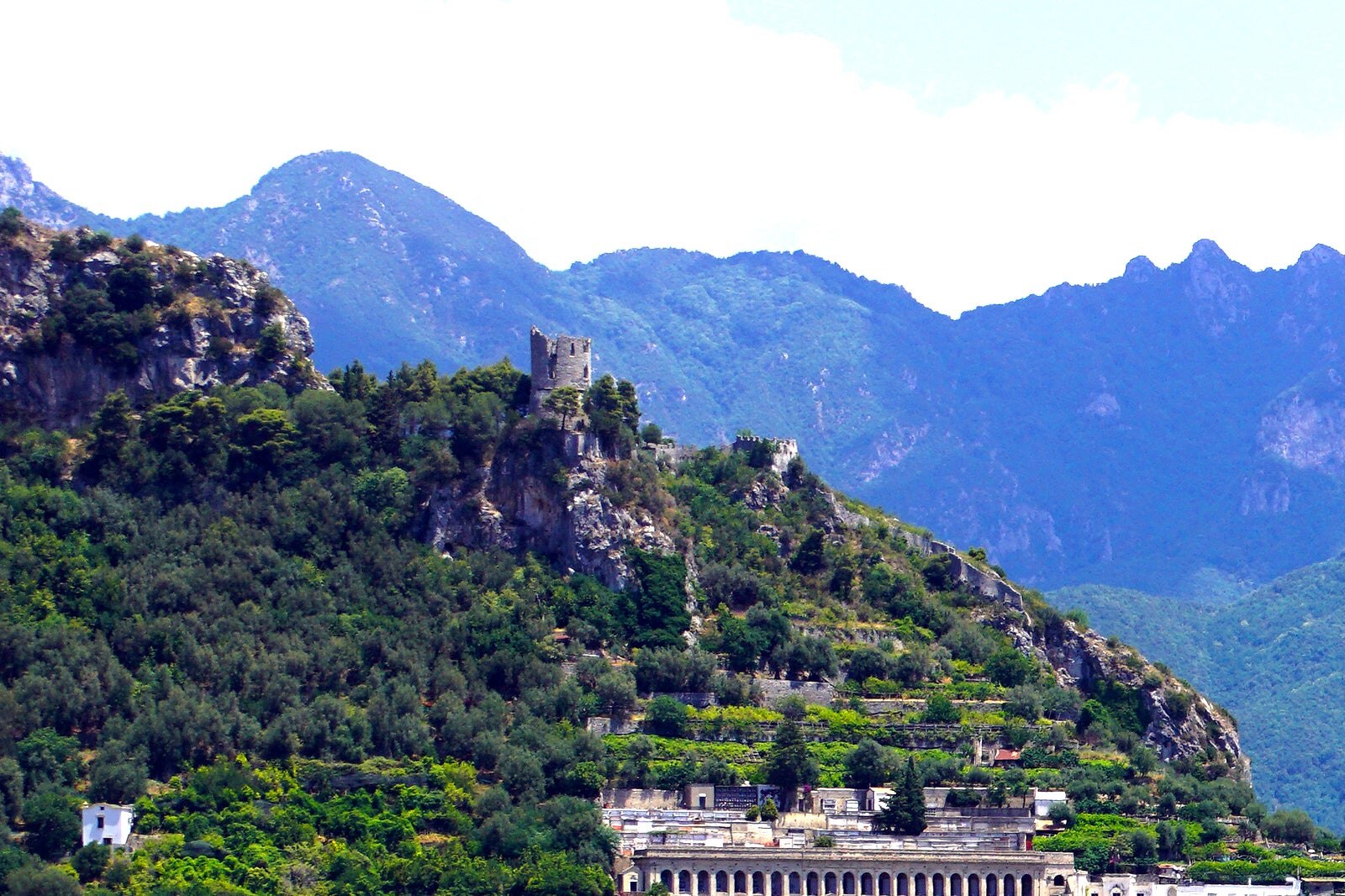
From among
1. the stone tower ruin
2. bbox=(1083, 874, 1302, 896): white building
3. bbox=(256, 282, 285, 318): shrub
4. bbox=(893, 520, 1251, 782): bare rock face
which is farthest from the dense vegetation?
bbox=(256, 282, 285, 318): shrub

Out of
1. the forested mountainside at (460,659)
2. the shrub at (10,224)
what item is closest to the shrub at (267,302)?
the forested mountainside at (460,659)

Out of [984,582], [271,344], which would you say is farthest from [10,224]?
[984,582]

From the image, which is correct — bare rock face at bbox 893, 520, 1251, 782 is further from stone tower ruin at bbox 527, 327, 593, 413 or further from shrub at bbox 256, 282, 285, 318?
shrub at bbox 256, 282, 285, 318

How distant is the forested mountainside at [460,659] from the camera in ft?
302

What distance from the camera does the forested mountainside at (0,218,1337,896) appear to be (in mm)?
92062

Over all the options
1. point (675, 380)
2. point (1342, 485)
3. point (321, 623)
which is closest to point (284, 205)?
point (675, 380)

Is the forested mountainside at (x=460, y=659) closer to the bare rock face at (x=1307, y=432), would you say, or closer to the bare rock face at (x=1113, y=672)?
the bare rock face at (x=1113, y=672)

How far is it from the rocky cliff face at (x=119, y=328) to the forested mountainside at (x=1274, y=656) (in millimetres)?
50994

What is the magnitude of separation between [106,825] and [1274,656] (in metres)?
79.7

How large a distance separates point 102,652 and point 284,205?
99367mm

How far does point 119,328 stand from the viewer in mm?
112250

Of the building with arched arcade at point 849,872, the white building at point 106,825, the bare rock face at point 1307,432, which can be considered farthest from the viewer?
the bare rock face at point 1307,432

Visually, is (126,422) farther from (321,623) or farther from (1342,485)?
(1342,485)

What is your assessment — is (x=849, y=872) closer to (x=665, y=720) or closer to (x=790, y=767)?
(x=790, y=767)
